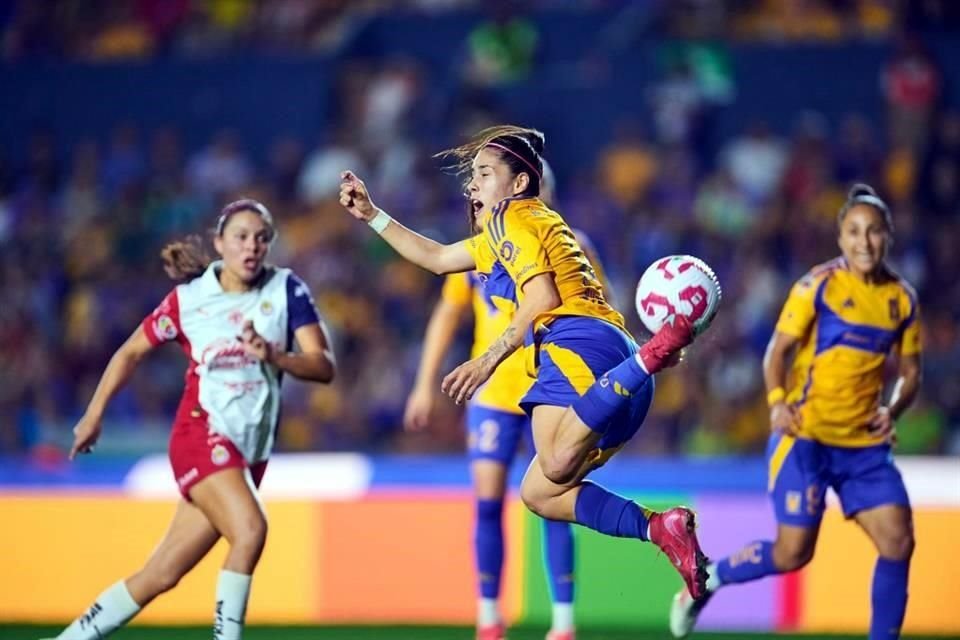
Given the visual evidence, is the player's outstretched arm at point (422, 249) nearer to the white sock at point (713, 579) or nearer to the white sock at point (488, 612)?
the white sock at point (488, 612)

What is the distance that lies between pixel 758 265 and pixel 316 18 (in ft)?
17.8

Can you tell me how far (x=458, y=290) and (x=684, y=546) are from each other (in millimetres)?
2451

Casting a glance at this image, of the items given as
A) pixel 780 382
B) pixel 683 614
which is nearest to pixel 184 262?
pixel 780 382

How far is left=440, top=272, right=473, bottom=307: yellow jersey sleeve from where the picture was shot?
782 centimetres

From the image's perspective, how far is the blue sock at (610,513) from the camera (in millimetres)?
5957

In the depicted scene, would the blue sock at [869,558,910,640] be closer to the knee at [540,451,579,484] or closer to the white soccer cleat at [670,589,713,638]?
the white soccer cleat at [670,589,713,638]

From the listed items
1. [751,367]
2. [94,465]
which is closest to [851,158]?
[751,367]

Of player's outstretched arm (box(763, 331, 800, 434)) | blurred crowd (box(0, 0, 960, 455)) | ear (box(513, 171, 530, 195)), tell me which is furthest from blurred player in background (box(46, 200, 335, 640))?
blurred crowd (box(0, 0, 960, 455))

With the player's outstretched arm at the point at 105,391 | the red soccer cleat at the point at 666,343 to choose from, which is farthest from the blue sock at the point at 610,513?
the player's outstretched arm at the point at 105,391

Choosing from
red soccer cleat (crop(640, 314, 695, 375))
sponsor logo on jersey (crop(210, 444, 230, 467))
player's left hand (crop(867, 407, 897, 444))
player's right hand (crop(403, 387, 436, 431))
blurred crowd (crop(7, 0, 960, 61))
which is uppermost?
blurred crowd (crop(7, 0, 960, 61))

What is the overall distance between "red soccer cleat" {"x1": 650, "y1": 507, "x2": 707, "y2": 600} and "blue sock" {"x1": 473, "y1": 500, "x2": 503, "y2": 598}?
165 centimetres

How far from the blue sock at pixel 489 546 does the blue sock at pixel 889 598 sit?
5.83 feet

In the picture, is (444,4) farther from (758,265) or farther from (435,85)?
(758,265)

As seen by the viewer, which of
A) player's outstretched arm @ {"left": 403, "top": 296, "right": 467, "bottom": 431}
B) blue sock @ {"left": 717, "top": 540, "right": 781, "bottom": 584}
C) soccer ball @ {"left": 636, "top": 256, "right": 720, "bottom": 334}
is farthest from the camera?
player's outstretched arm @ {"left": 403, "top": 296, "right": 467, "bottom": 431}
